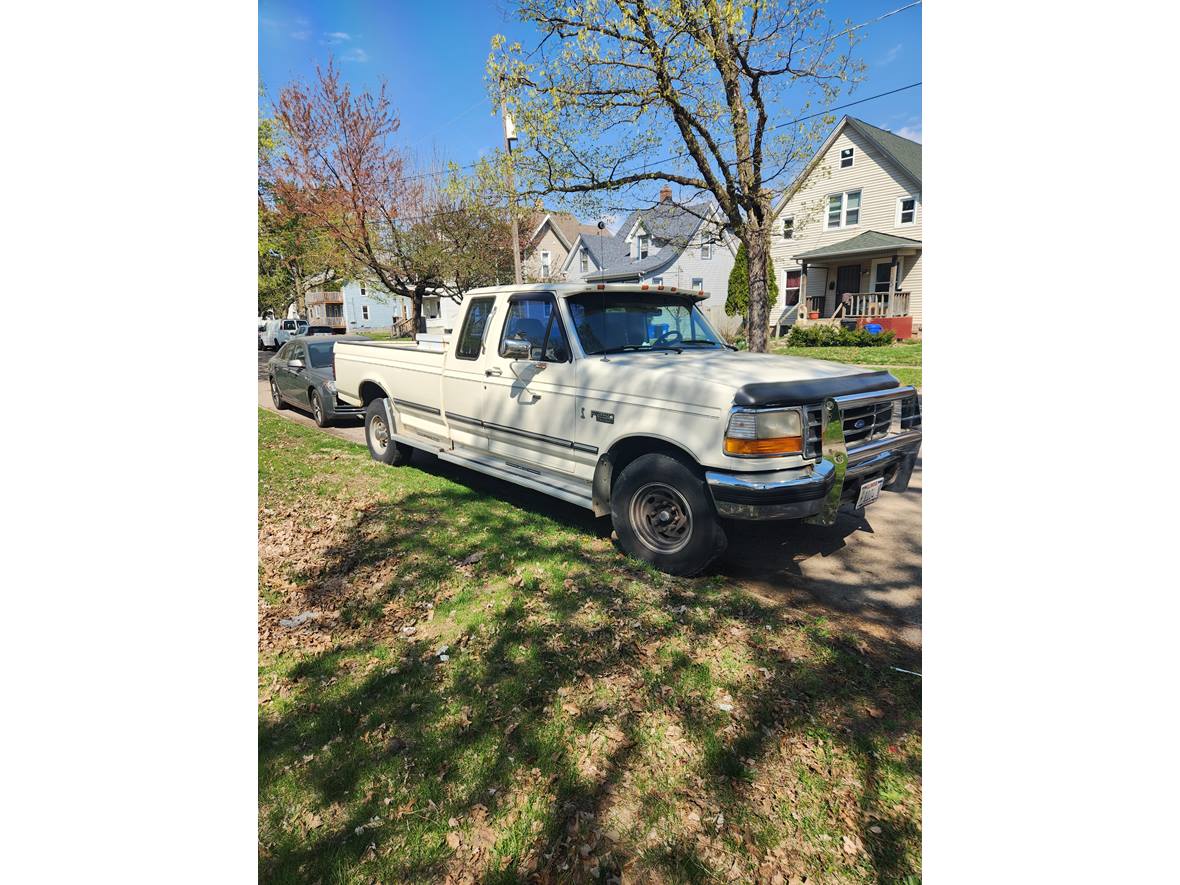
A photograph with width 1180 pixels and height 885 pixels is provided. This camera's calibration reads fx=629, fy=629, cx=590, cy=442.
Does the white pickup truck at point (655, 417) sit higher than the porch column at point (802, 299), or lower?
lower

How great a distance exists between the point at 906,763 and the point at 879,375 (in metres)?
2.69

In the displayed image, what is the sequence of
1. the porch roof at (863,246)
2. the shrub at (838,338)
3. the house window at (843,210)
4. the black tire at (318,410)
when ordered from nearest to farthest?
the black tire at (318,410) → the shrub at (838,338) → the porch roof at (863,246) → the house window at (843,210)

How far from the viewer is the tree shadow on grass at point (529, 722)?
2090 millimetres

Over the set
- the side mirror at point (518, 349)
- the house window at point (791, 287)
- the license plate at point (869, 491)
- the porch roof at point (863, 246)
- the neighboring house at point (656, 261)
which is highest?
the neighboring house at point (656, 261)

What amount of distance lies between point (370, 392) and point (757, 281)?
20.8 ft

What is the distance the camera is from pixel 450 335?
6.15 meters

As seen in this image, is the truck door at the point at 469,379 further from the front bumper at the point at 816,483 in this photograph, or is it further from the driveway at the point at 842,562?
the front bumper at the point at 816,483

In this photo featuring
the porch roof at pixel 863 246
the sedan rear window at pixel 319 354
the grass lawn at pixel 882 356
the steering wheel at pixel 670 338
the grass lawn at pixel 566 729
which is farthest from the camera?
the porch roof at pixel 863 246

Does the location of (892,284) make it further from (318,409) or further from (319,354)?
(318,409)

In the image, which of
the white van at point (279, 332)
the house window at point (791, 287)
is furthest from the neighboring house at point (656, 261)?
the white van at point (279, 332)

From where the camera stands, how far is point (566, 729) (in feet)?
8.70

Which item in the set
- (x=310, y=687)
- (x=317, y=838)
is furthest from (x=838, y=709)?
(x=310, y=687)

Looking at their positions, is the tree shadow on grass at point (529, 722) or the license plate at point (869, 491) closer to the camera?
the tree shadow on grass at point (529, 722)

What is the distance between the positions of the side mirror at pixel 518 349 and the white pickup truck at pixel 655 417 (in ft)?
0.06
